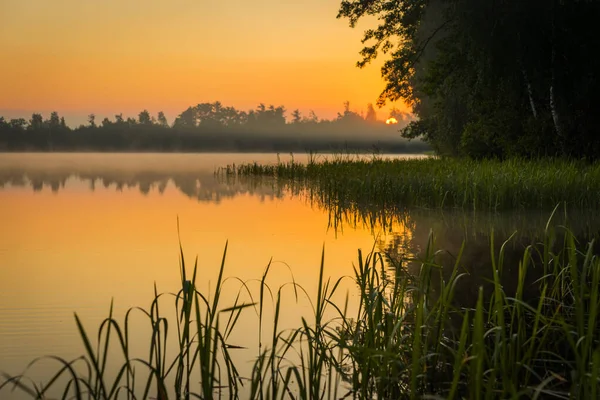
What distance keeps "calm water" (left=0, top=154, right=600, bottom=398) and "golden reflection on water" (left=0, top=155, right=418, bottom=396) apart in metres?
0.01

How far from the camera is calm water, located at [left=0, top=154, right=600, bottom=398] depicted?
5.31 m

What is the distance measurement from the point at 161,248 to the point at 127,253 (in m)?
0.52

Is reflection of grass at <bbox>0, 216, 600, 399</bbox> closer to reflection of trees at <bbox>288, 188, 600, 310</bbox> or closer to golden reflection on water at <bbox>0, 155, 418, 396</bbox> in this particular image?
golden reflection on water at <bbox>0, 155, 418, 396</bbox>

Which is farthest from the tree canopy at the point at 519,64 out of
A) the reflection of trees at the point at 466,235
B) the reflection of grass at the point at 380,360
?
the reflection of grass at the point at 380,360

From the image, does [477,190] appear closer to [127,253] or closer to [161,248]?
[161,248]

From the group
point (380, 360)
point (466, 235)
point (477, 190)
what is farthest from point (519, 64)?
point (380, 360)

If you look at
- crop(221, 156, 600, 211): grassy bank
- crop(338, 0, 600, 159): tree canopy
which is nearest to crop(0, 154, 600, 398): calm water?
crop(221, 156, 600, 211): grassy bank

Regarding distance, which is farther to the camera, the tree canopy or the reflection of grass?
the tree canopy

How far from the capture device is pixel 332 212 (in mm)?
13594

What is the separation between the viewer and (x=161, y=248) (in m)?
9.26

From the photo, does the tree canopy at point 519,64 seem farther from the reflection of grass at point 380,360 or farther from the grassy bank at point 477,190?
the reflection of grass at point 380,360

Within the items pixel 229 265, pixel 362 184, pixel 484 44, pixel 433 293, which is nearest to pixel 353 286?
pixel 433 293

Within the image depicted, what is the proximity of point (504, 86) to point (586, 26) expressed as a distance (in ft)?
7.99

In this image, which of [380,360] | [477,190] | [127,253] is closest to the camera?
[380,360]
